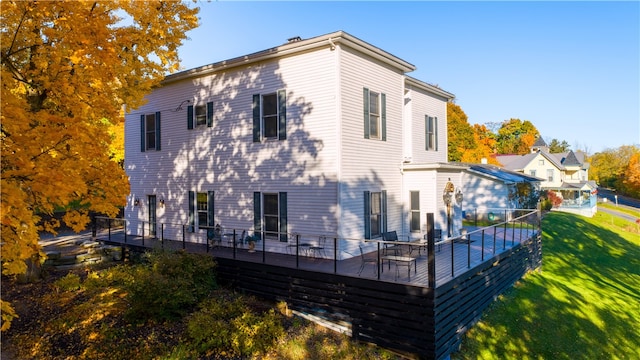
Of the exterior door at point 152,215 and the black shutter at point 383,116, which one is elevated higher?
the black shutter at point 383,116

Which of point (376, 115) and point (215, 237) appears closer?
point (376, 115)

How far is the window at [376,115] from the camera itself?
1333 centimetres

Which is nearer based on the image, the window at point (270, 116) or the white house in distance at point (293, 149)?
the white house in distance at point (293, 149)

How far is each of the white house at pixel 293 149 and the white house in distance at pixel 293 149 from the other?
40mm

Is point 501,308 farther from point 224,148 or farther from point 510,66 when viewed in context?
point 510,66

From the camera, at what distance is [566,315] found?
12859mm

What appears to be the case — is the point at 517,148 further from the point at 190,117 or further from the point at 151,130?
the point at 151,130

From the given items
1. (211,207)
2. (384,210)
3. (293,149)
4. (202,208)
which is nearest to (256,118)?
(293,149)

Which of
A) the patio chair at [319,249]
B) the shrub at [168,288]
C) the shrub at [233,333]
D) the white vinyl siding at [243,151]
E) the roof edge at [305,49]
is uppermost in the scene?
the roof edge at [305,49]

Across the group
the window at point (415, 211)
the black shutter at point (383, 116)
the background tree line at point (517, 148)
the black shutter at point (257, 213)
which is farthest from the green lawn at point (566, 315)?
the background tree line at point (517, 148)

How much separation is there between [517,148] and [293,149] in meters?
77.1

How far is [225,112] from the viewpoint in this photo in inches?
578

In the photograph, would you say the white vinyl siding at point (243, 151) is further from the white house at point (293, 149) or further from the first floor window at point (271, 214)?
the first floor window at point (271, 214)

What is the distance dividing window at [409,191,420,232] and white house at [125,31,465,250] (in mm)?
39
